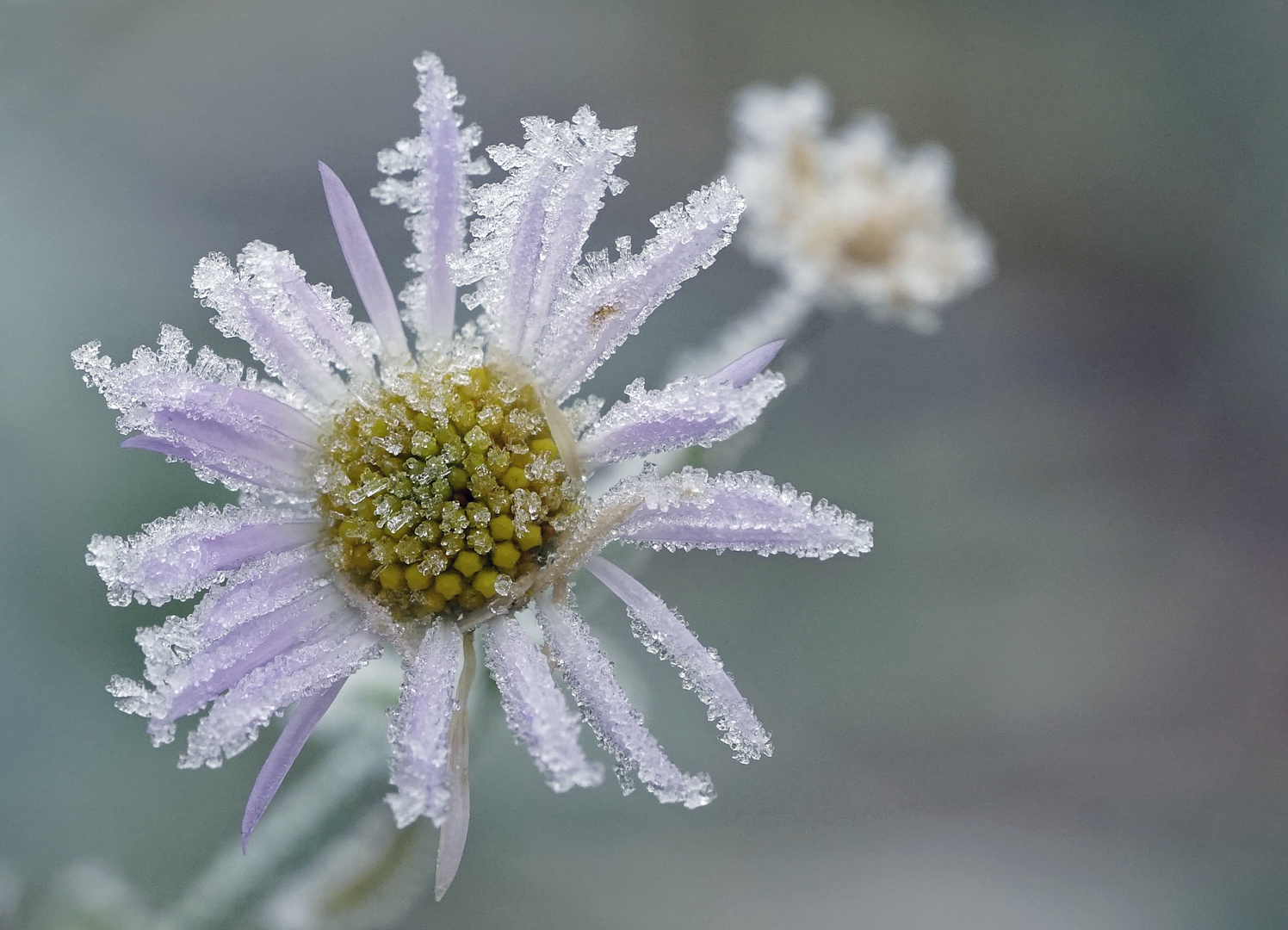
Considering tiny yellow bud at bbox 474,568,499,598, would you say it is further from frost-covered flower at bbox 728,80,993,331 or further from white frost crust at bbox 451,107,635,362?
frost-covered flower at bbox 728,80,993,331

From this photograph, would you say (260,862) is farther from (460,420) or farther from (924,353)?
(924,353)

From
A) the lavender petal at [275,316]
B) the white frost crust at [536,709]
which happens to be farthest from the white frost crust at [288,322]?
the white frost crust at [536,709]

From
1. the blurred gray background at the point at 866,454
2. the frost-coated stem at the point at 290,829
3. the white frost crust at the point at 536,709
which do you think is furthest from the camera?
the blurred gray background at the point at 866,454

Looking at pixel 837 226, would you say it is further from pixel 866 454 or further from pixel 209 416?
pixel 209 416

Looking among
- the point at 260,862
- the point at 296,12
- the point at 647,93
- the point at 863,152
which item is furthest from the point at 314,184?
the point at 260,862

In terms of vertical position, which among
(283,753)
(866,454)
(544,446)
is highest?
(866,454)

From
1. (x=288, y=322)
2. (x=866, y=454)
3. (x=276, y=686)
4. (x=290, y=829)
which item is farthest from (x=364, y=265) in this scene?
(x=866, y=454)

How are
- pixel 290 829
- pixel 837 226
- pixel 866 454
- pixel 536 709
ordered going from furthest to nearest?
pixel 866 454, pixel 837 226, pixel 290 829, pixel 536 709

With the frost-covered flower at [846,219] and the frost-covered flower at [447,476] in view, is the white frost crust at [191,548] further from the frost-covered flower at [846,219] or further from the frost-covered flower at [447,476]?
the frost-covered flower at [846,219]
